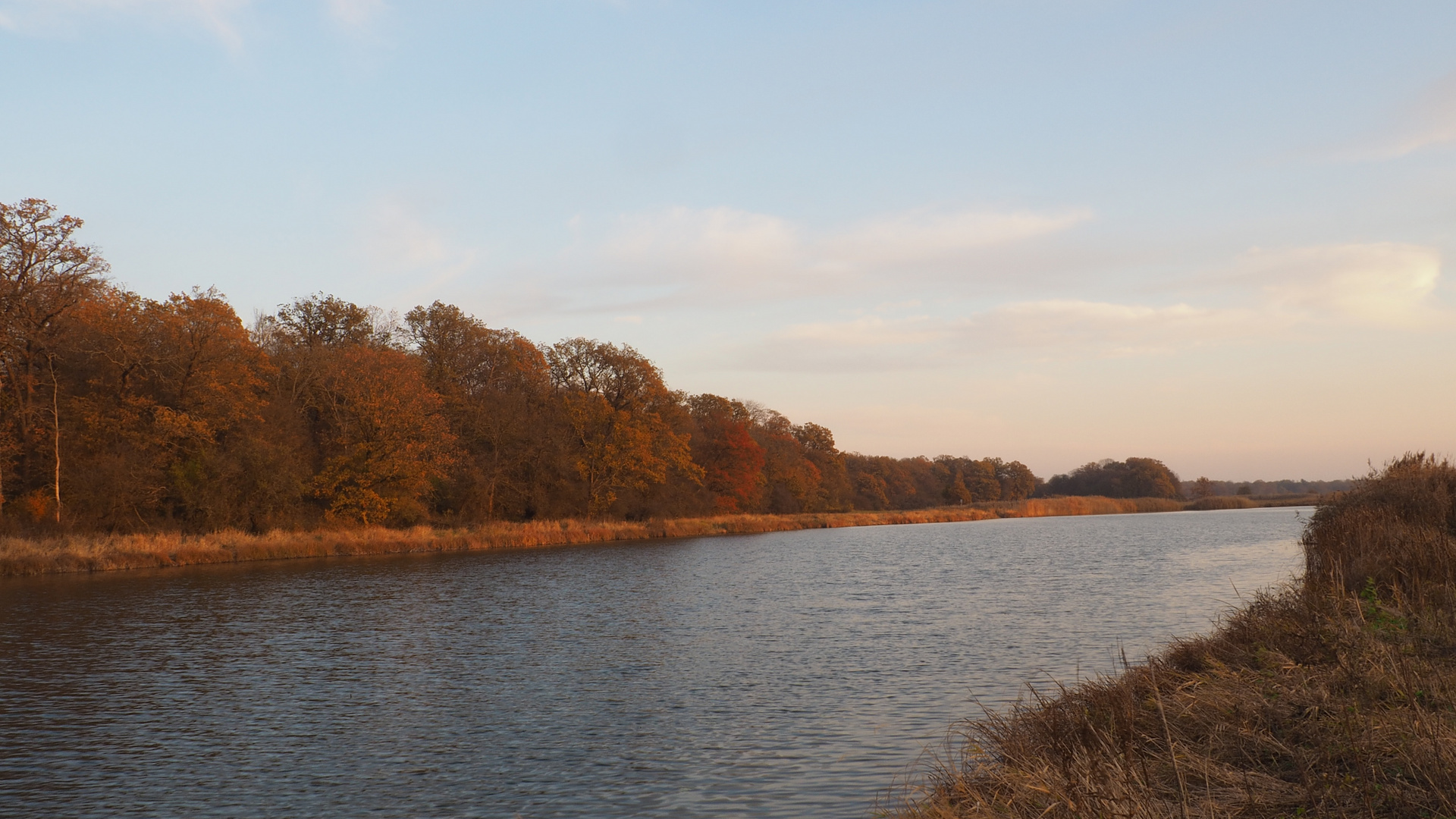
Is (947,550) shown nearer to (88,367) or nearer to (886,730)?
(886,730)

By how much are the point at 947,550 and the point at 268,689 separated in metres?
37.1

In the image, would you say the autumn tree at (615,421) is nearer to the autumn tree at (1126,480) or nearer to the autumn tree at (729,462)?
the autumn tree at (729,462)

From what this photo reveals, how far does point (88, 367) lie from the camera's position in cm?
4672

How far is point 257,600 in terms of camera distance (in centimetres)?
2797

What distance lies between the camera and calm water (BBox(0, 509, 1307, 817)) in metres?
10.3

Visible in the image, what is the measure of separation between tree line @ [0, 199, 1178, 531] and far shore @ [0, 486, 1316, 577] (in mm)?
2756

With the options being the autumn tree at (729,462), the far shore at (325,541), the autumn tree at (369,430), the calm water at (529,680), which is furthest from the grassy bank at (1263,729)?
the autumn tree at (729,462)

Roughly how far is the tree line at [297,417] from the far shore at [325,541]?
9.04 ft

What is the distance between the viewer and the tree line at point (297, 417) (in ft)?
142

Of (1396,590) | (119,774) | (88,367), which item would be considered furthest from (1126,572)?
(88,367)

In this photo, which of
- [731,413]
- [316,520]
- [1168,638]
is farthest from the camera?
[731,413]

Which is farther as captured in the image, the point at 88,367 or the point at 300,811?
the point at 88,367

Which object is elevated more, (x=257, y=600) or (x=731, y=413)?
(x=731, y=413)

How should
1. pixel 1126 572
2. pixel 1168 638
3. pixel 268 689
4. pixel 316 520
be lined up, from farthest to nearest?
pixel 316 520 < pixel 1126 572 < pixel 1168 638 < pixel 268 689
